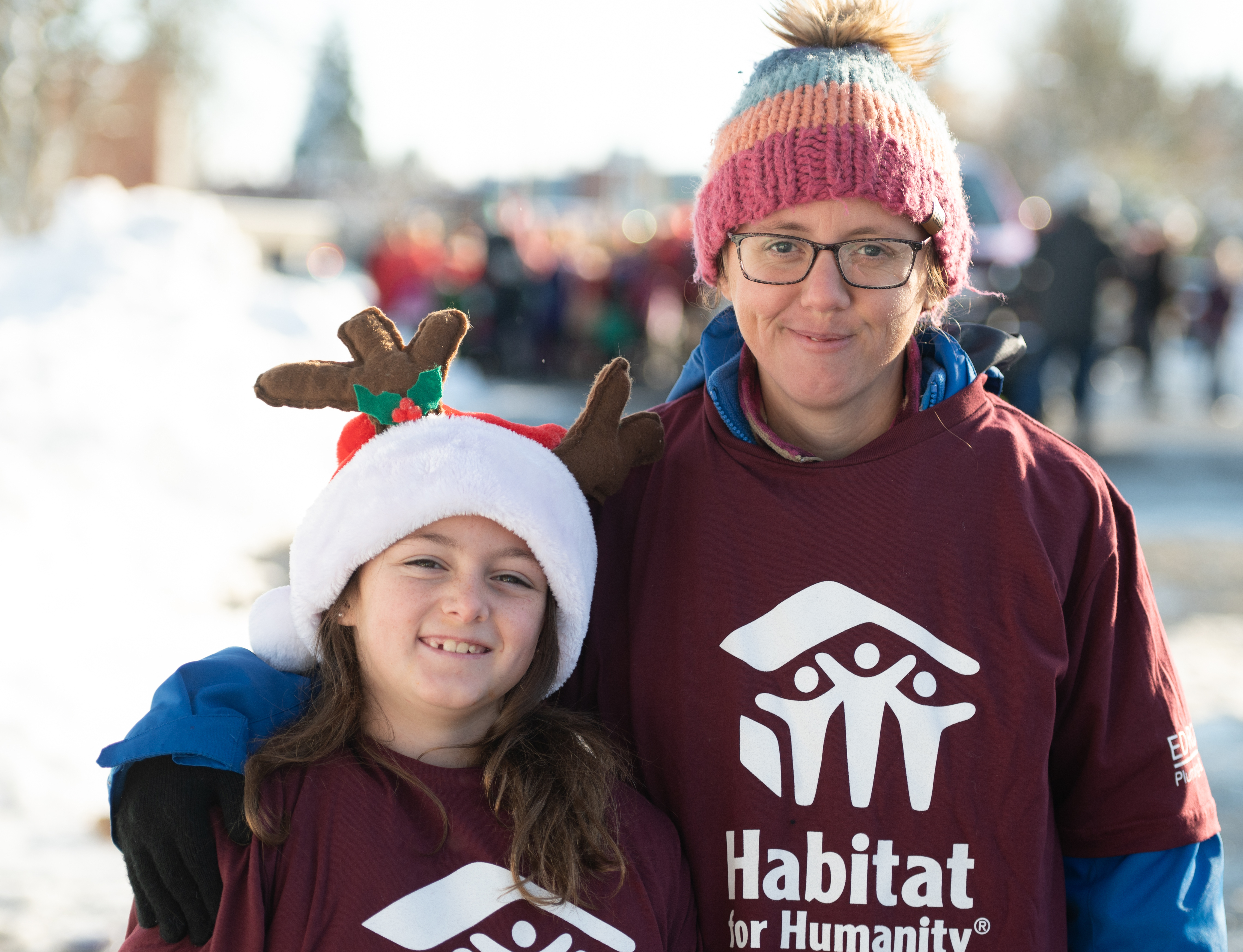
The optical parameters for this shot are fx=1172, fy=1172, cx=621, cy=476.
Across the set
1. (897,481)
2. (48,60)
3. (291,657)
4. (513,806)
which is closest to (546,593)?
(513,806)

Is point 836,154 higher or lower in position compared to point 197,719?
higher

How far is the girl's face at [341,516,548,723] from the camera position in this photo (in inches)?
74.3

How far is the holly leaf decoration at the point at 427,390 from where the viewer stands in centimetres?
197

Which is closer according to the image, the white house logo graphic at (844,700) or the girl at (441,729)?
the girl at (441,729)

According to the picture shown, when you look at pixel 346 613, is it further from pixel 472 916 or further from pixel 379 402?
pixel 472 916

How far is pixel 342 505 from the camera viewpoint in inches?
77.6

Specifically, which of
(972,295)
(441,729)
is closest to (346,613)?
(441,729)

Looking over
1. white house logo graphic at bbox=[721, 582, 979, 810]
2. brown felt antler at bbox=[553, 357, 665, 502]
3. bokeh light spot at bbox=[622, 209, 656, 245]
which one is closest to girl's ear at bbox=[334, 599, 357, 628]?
brown felt antler at bbox=[553, 357, 665, 502]

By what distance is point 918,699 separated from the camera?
75.2 inches

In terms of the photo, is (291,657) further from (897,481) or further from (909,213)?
(909,213)

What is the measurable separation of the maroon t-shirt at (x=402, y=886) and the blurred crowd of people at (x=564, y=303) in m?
10.9

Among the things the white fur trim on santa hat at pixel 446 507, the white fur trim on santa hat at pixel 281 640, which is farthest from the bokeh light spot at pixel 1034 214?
the white fur trim on santa hat at pixel 281 640

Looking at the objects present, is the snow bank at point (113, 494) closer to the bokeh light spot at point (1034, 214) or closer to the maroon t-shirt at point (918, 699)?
the maroon t-shirt at point (918, 699)

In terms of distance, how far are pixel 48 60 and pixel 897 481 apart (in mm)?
17107
